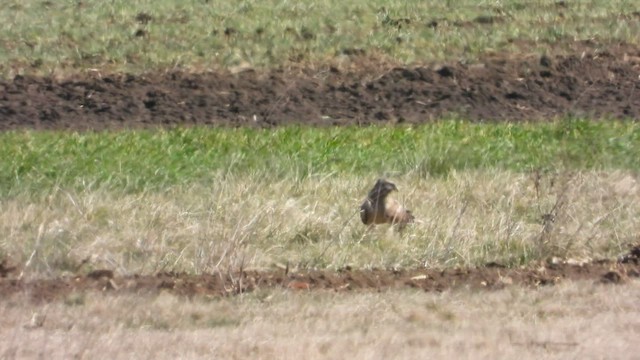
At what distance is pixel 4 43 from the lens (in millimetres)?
16797

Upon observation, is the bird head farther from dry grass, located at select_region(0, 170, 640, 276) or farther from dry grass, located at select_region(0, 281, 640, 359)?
dry grass, located at select_region(0, 281, 640, 359)

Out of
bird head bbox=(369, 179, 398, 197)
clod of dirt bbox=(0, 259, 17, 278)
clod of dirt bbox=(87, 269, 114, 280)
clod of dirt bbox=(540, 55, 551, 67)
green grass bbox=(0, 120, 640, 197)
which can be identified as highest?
bird head bbox=(369, 179, 398, 197)

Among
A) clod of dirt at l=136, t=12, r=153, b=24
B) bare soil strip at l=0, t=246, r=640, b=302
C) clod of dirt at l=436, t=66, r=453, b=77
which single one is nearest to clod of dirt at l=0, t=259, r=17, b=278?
bare soil strip at l=0, t=246, r=640, b=302

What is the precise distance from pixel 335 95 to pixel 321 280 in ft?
21.6

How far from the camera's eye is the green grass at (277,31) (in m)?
16.1

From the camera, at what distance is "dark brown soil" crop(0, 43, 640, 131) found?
13.4 m

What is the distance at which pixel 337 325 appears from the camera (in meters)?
6.86

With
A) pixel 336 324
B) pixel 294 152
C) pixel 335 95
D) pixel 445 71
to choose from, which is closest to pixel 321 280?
pixel 336 324

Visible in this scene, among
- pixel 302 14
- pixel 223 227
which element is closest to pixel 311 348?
pixel 223 227

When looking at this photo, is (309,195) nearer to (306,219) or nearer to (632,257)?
(306,219)

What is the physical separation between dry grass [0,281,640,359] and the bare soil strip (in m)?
0.15

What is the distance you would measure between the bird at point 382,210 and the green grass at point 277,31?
6671 millimetres

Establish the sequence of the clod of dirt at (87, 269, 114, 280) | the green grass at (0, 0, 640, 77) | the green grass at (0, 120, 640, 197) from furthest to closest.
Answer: the green grass at (0, 0, 640, 77) < the green grass at (0, 120, 640, 197) < the clod of dirt at (87, 269, 114, 280)

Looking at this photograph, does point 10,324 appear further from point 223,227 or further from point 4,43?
point 4,43
